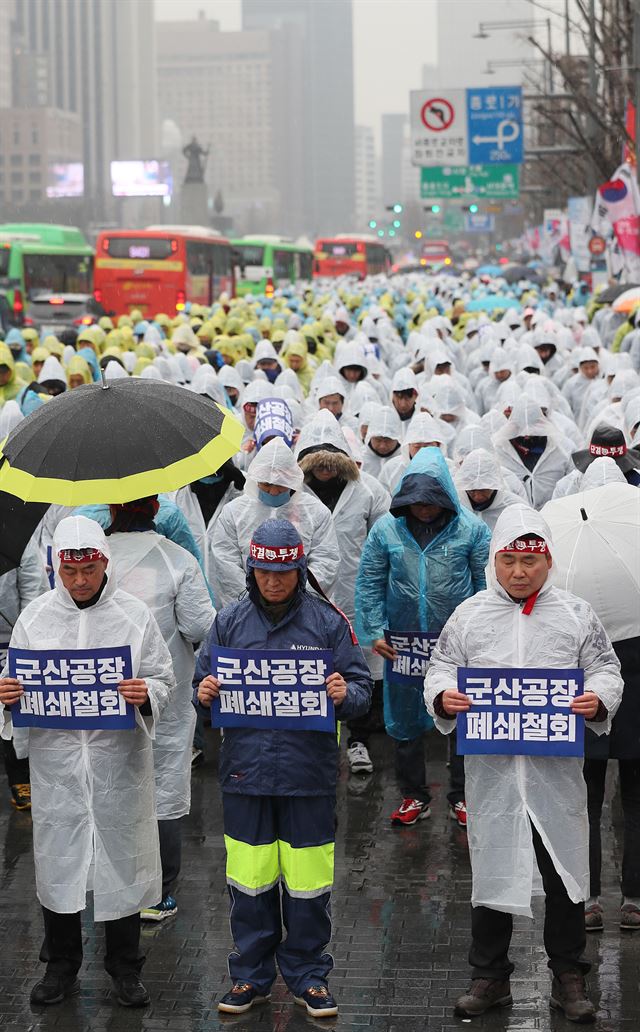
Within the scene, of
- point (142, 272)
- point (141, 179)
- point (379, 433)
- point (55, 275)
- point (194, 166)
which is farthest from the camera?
point (141, 179)

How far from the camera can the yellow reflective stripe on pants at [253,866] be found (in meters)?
5.62

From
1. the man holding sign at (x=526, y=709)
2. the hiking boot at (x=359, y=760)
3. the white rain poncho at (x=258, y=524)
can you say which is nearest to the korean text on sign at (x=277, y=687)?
the man holding sign at (x=526, y=709)

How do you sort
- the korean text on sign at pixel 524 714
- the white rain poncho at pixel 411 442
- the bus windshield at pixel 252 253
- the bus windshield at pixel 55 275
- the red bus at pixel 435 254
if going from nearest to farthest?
the korean text on sign at pixel 524 714, the white rain poncho at pixel 411 442, the bus windshield at pixel 55 275, the bus windshield at pixel 252 253, the red bus at pixel 435 254

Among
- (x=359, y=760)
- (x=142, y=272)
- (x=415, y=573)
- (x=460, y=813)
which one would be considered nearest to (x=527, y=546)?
(x=415, y=573)

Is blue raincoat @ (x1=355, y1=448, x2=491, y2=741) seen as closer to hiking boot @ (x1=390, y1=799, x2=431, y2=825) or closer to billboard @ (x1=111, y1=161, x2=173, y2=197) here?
hiking boot @ (x1=390, y1=799, x2=431, y2=825)

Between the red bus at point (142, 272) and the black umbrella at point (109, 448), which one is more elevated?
the red bus at point (142, 272)

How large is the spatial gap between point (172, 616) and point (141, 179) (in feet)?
325

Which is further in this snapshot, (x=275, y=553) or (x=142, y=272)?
(x=142, y=272)

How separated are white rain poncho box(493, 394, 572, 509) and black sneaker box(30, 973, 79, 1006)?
485cm

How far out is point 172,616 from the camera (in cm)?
636

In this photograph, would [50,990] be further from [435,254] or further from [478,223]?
[435,254]

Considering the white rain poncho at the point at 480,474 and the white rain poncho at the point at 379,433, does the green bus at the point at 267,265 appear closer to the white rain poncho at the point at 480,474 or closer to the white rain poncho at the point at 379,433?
the white rain poncho at the point at 379,433

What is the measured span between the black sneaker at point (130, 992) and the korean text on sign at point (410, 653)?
2.27 metres

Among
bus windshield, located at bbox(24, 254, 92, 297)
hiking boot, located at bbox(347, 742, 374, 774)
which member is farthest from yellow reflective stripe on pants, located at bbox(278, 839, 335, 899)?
bus windshield, located at bbox(24, 254, 92, 297)
